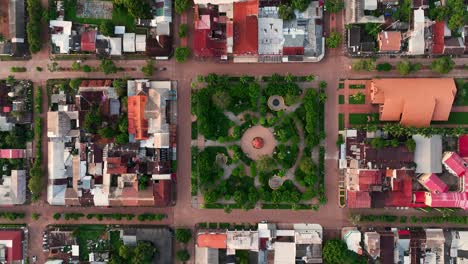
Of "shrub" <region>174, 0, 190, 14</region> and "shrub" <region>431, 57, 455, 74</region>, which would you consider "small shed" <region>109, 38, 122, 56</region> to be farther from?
"shrub" <region>431, 57, 455, 74</region>

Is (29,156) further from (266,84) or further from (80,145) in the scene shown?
(266,84)

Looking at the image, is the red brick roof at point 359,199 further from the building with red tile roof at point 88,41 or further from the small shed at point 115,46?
the building with red tile roof at point 88,41

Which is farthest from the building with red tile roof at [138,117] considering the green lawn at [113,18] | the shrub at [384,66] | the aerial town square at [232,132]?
the shrub at [384,66]

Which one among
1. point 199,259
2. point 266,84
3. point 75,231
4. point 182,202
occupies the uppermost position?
point 266,84

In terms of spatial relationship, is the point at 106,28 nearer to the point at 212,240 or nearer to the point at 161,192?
the point at 161,192

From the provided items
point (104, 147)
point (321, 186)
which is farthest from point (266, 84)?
point (104, 147)

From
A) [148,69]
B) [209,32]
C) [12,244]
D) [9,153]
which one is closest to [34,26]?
[148,69]

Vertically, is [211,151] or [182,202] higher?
[211,151]
